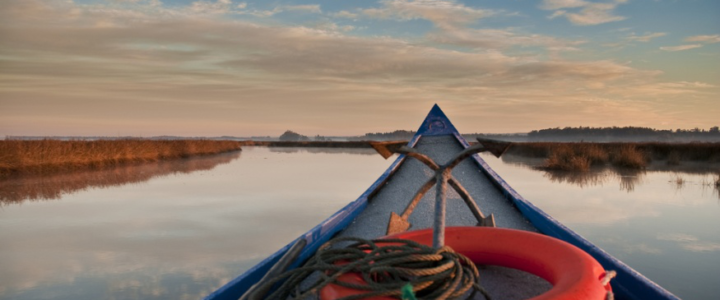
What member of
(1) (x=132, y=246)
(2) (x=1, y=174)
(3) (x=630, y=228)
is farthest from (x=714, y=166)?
(2) (x=1, y=174)

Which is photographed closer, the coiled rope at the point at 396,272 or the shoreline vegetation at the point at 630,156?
the coiled rope at the point at 396,272

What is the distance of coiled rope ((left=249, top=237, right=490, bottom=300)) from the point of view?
1.70 meters

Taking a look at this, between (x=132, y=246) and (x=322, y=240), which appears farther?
(x=132, y=246)

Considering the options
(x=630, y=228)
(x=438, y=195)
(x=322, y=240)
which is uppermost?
(x=438, y=195)

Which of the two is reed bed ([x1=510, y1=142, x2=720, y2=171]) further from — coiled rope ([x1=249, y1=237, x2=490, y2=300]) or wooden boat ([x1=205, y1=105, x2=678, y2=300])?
coiled rope ([x1=249, y1=237, x2=490, y2=300])

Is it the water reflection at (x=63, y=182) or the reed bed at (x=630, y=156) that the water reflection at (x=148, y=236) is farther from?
the reed bed at (x=630, y=156)

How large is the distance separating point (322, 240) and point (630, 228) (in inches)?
250

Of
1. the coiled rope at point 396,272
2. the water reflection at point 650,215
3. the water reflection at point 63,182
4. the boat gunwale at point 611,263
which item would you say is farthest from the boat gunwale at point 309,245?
the water reflection at point 63,182

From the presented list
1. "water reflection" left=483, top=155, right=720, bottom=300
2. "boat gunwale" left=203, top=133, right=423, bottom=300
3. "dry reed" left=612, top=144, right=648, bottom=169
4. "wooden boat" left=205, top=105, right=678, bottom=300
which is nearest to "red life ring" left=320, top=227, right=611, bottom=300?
"wooden boat" left=205, top=105, right=678, bottom=300

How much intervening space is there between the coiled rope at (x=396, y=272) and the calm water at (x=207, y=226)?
2.84m

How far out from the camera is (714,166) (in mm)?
16188

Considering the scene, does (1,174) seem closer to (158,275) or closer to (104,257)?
(104,257)

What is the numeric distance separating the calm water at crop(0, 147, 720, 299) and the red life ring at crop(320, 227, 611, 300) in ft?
9.82

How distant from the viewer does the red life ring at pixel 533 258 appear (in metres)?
1.71
